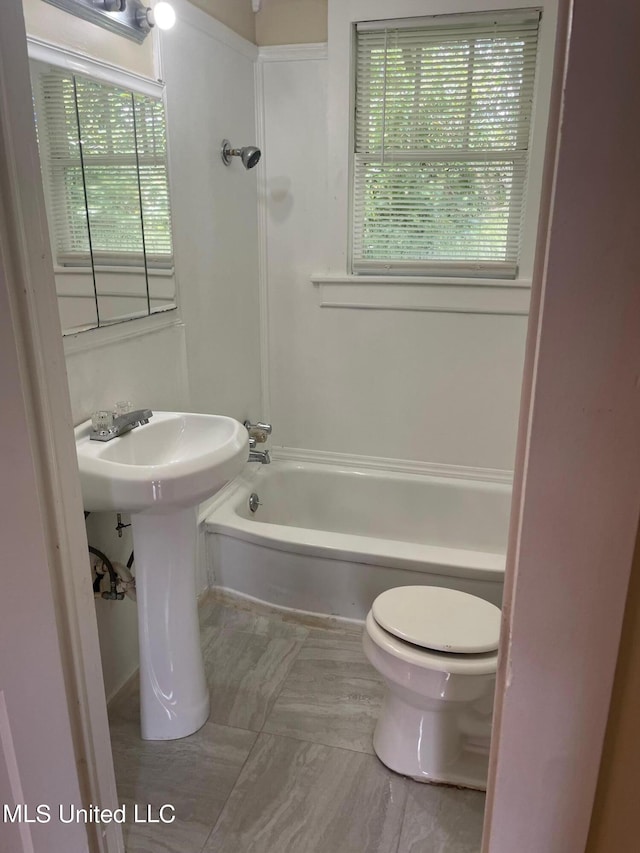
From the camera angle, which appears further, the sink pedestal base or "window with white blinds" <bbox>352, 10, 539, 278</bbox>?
"window with white blinds" <bbox>352, 10, 539, 278</bbox>

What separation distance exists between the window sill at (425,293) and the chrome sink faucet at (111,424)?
3.97 feet

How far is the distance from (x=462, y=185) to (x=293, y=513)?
1.54 m

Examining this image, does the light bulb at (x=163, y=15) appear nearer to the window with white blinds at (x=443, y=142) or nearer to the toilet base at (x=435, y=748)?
the window with white blinds at (x=443, y=142)

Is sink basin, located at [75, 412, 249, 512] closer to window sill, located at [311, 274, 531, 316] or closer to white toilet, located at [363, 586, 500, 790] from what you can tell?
white toilet, located at [363, 586, 500, 790]

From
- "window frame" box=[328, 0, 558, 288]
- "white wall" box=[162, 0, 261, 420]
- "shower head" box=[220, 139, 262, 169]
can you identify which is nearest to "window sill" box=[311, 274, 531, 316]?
"window frame" box=[328, 0, 558, 288]

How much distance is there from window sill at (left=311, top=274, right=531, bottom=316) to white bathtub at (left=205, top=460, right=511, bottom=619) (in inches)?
28.4

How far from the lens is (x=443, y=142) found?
7.72 feet

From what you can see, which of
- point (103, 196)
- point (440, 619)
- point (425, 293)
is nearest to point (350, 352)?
point (425, 293)

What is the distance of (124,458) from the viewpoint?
5.20 ft

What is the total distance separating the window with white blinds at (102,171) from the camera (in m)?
1.48

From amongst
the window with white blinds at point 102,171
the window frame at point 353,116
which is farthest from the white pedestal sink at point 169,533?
the window frame at point 353,116

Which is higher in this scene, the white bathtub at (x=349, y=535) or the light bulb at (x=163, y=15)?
the light bulb at (x=163, y=15)

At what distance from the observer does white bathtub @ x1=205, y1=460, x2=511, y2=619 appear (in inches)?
81.7

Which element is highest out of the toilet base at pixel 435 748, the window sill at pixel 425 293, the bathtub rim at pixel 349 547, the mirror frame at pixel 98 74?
the mirror frame at pixel 98 74
